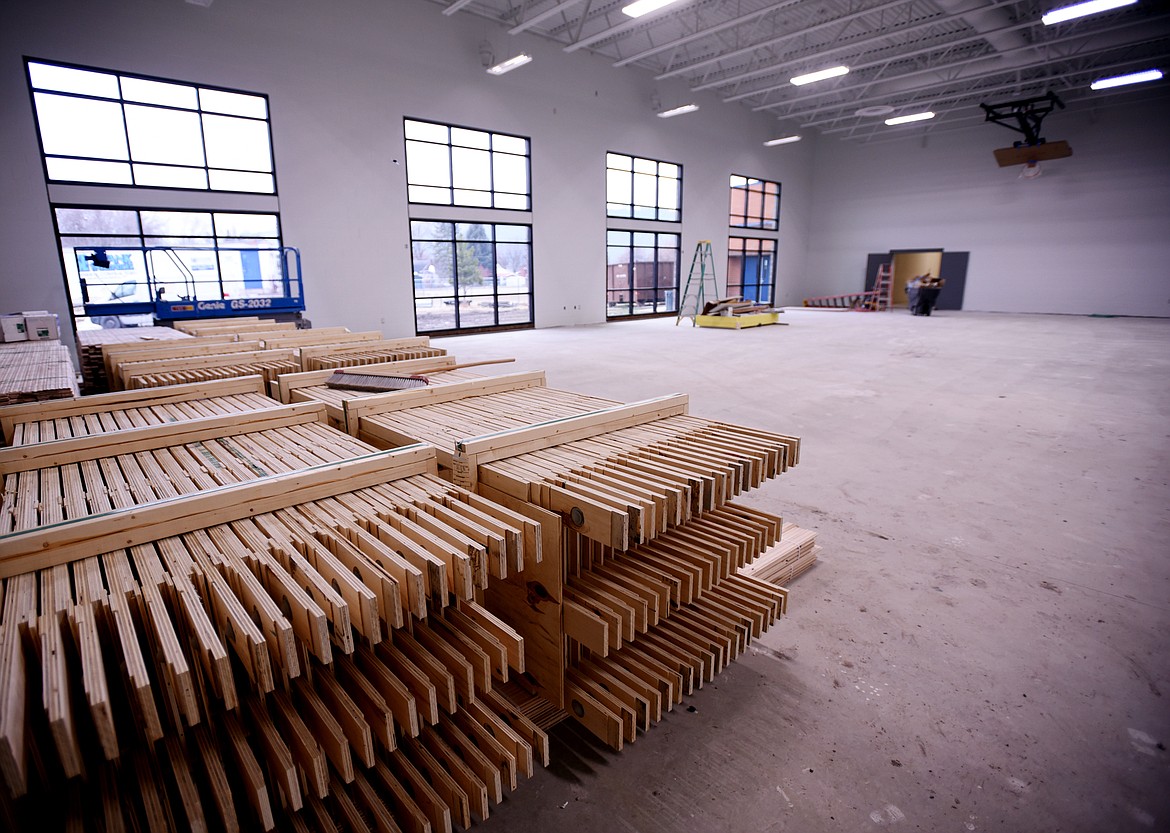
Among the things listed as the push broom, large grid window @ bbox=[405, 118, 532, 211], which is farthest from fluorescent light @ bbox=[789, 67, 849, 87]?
the push broom

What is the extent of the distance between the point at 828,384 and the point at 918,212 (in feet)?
63.8

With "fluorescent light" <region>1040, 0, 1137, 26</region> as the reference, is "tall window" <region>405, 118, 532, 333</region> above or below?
below

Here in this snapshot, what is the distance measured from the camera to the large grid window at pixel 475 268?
15336 millimetres

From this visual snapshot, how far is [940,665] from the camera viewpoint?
274cm

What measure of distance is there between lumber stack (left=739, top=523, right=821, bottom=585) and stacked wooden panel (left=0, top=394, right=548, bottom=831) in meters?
1.74

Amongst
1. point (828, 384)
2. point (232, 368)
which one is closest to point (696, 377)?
point (828, 384)

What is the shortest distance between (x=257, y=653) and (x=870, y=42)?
1942 cm

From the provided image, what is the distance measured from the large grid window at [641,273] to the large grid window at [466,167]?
401 centimetres

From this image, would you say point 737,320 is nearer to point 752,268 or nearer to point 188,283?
point 752,268

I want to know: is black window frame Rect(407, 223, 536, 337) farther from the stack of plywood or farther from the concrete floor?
the stack of plywood

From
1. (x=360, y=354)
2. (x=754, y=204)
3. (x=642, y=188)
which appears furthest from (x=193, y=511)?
(x=754, y=204)

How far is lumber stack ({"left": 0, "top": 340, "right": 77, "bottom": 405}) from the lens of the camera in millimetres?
3455

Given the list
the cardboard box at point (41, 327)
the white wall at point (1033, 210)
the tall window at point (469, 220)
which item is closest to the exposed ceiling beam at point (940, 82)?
the white wall at point (1033, 210)

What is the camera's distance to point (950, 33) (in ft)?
49.8
